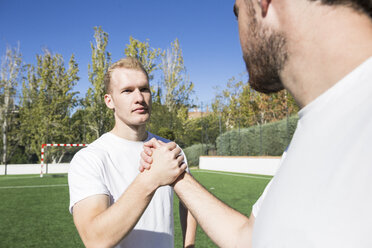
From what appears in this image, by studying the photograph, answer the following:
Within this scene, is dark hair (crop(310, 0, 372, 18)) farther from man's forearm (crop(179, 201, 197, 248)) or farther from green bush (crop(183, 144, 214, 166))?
green bush (crop(183, 144, 214, 166))

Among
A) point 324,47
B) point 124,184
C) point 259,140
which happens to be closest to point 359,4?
point 324,47

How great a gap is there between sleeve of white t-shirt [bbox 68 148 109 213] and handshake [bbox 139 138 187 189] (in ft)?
1.16

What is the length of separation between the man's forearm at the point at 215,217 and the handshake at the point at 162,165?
8cm

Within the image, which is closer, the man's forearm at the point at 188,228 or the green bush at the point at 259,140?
the man's forearm at the point at 188,228

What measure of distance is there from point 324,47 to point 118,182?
163cm

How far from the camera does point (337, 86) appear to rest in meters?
0.81

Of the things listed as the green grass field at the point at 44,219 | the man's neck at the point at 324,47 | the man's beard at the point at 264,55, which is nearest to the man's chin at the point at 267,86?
the man's beard at the point at 264,55

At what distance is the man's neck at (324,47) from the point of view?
2.75ft

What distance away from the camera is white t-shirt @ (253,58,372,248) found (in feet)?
2.15

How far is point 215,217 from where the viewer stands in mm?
1543

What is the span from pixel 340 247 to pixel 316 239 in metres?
0.05

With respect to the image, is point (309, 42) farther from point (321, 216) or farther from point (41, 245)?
point (41, 245)

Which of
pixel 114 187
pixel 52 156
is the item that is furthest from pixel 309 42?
pixel 52 156

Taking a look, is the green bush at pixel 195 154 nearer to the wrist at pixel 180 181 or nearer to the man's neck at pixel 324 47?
the wrist at pixel 180 181
